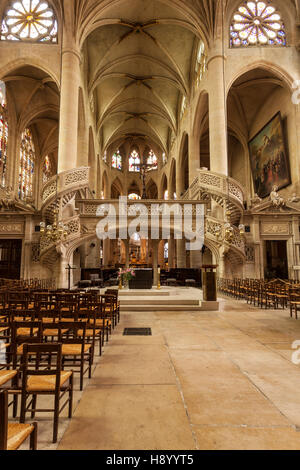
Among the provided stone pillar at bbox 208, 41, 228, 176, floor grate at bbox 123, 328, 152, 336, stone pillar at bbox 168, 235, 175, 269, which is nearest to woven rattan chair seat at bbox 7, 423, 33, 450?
floor grate at bbox 123, 328, 152, 336

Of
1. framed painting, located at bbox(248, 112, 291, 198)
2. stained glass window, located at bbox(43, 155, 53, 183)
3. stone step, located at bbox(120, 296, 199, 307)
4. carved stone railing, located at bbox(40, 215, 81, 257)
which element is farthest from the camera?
stained glass window, located at bbox(43, 155, 53, 183)

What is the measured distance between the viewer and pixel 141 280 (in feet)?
Answer: 44.2

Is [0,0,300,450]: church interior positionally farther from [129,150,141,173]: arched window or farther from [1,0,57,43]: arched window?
[129,150,141,173]: arched window

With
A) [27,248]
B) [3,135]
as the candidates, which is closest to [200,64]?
[3,135]

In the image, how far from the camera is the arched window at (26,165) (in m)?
23.4

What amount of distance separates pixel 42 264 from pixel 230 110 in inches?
772

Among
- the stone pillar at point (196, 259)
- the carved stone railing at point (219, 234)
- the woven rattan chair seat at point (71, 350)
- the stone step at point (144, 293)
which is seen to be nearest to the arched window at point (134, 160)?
the stone pillar at point (196, 259)

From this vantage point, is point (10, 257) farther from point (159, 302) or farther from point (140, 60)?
point (140, 60)

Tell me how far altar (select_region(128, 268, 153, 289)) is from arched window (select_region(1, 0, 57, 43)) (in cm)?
1509

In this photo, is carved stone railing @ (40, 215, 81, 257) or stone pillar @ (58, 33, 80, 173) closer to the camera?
carved stone railing @ (40, 215, 81, 257)

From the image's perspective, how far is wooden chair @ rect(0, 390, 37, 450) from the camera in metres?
1.42

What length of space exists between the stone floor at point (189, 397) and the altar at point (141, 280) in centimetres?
749

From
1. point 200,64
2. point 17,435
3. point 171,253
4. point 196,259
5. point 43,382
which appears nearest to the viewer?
point 17,435

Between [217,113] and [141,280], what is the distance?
→ 34.5ft
